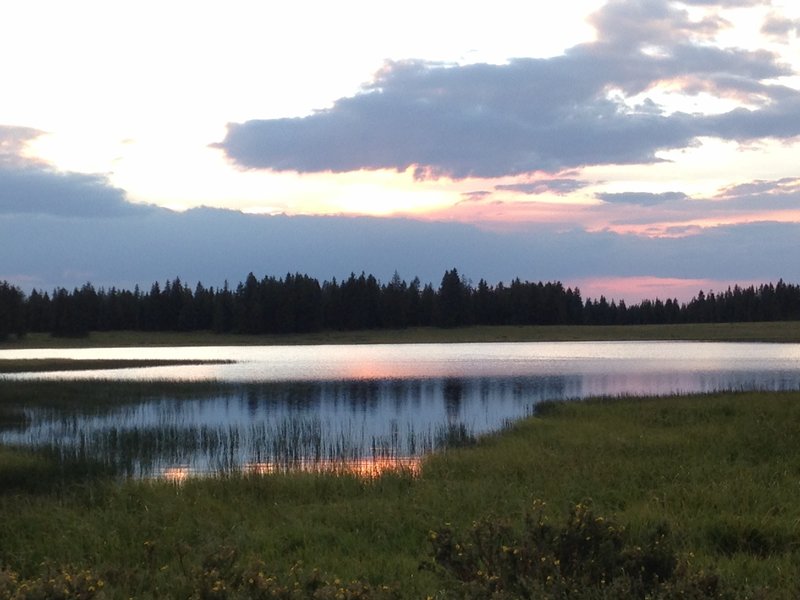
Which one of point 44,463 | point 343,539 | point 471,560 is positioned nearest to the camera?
point 471,560

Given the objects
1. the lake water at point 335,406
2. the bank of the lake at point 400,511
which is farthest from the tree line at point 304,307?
the bank of the lake at point 400,511

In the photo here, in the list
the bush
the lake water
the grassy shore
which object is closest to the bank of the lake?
the bush

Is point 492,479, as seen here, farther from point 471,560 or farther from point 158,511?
point 471,560

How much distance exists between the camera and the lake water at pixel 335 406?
2442 centimetres

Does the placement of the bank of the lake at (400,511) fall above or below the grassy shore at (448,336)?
above

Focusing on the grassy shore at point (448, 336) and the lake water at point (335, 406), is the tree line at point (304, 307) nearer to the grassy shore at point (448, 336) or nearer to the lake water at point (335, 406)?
the grassy shore at point (448, 336)

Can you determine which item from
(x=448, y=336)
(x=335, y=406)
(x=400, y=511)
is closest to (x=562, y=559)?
(x=400, y=511)

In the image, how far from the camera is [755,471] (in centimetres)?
1554

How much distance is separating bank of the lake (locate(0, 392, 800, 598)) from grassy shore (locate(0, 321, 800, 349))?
104 metres

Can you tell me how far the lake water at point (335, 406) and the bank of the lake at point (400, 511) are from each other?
462cm

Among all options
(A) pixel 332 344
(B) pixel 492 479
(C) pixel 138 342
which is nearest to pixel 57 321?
(C) pixel 138 342

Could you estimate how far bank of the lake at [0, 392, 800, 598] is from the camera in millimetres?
9914

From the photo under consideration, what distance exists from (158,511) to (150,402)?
1058 inches

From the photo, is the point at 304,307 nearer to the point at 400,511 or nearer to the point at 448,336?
the point at 448,336
